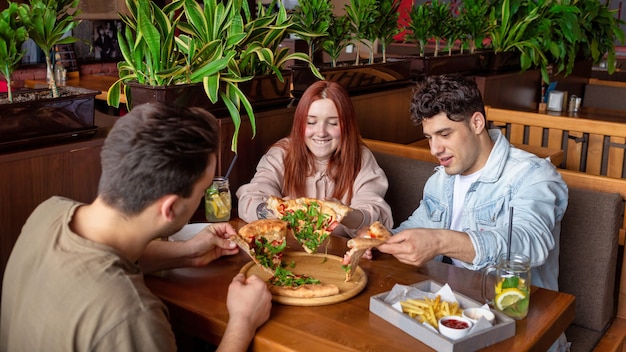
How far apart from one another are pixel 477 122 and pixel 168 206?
1.19 meters

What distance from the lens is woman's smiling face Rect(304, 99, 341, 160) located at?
2580mm

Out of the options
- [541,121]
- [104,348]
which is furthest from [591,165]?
[104,348]

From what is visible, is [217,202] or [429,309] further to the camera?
[217,202]

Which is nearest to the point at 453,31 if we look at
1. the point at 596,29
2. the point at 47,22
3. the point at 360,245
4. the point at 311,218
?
the point at 596,29

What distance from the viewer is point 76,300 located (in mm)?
1230

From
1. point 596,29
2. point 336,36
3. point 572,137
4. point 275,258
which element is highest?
point 596,29

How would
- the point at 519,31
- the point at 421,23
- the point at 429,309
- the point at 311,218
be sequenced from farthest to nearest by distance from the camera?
the point at 519,31
the point at 421,23
the point at 311,218
the point at 429,309

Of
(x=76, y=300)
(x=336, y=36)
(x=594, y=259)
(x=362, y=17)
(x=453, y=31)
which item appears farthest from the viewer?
(x=453, y=31)

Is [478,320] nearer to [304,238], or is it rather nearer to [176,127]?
[304,238]

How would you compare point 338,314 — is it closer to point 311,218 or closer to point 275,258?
point 275,258

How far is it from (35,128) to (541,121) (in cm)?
265

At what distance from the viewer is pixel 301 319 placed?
5.28 feet

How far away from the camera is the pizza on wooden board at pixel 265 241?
188 centimetres

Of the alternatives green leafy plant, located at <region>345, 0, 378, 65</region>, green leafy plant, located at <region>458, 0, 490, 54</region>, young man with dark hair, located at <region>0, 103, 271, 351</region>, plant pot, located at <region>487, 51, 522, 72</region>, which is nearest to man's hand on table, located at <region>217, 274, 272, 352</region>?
young man with dark hair, located at <region>0, 103, 271, 351</region>
